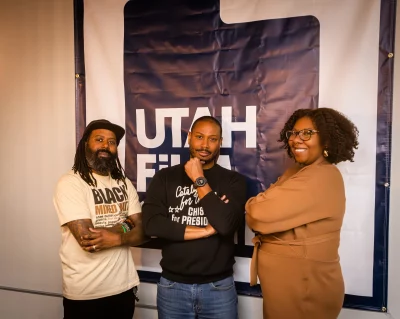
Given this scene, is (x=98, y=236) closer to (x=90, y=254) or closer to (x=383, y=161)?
(x=90, y=254)

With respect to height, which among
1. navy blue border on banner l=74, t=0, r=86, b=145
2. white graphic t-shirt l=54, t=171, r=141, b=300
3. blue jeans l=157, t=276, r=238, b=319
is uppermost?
navy blue border on banner l=74, t=0, r=86, b=145

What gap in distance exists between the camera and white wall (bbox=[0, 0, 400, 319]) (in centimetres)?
250

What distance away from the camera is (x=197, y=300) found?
1.69 meters

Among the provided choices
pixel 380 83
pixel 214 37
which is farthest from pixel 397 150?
pixel 214 37

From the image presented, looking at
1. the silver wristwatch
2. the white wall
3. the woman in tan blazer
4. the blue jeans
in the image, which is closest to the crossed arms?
the blue jeans

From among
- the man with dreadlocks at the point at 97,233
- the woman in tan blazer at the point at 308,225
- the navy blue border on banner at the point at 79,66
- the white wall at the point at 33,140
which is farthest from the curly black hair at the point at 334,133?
the white wall at the point at 33,140

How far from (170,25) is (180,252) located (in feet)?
4.59

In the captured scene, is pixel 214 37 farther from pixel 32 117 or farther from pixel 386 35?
pixel 32 117

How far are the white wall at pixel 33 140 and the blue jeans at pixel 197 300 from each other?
1.22 meters

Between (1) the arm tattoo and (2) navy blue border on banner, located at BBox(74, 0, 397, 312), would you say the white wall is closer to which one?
(1) the arm tattoo

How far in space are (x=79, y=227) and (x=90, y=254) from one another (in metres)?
0.17

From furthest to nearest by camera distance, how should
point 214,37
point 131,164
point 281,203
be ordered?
1. point 131,164
2. point 214,37
3. point 281,203

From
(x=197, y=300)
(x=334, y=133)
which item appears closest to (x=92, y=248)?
(x=197, y=300)

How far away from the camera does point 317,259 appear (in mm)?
1429
